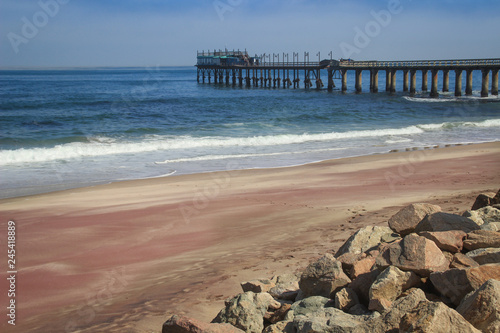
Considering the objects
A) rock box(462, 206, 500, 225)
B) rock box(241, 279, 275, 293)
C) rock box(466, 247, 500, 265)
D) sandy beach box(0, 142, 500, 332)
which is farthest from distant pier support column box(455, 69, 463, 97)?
rock box(241, 279, 275, 293)

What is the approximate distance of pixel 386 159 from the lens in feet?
59.4

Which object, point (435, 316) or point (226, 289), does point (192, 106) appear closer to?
point (226, 289)

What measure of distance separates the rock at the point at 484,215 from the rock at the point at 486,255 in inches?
49.8

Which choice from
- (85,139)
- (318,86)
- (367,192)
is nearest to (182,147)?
(85,139)

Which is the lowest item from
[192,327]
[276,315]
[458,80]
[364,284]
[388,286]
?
[276,315]

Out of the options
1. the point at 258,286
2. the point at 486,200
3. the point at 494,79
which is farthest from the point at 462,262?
the point at 494,79

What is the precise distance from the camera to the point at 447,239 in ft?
18.0

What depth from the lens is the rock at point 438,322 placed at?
3.79 meters

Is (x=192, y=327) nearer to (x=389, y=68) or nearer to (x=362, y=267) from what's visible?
(x=362, y=267)

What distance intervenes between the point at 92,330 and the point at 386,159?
14358mm

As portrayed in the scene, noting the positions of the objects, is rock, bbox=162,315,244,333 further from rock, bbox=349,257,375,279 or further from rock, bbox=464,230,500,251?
rock, bbox=464,230,500,251

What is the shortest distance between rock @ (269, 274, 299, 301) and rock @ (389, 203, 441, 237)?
150 centimetres

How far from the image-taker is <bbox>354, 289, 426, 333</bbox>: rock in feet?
13.7

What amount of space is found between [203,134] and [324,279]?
859 inches
